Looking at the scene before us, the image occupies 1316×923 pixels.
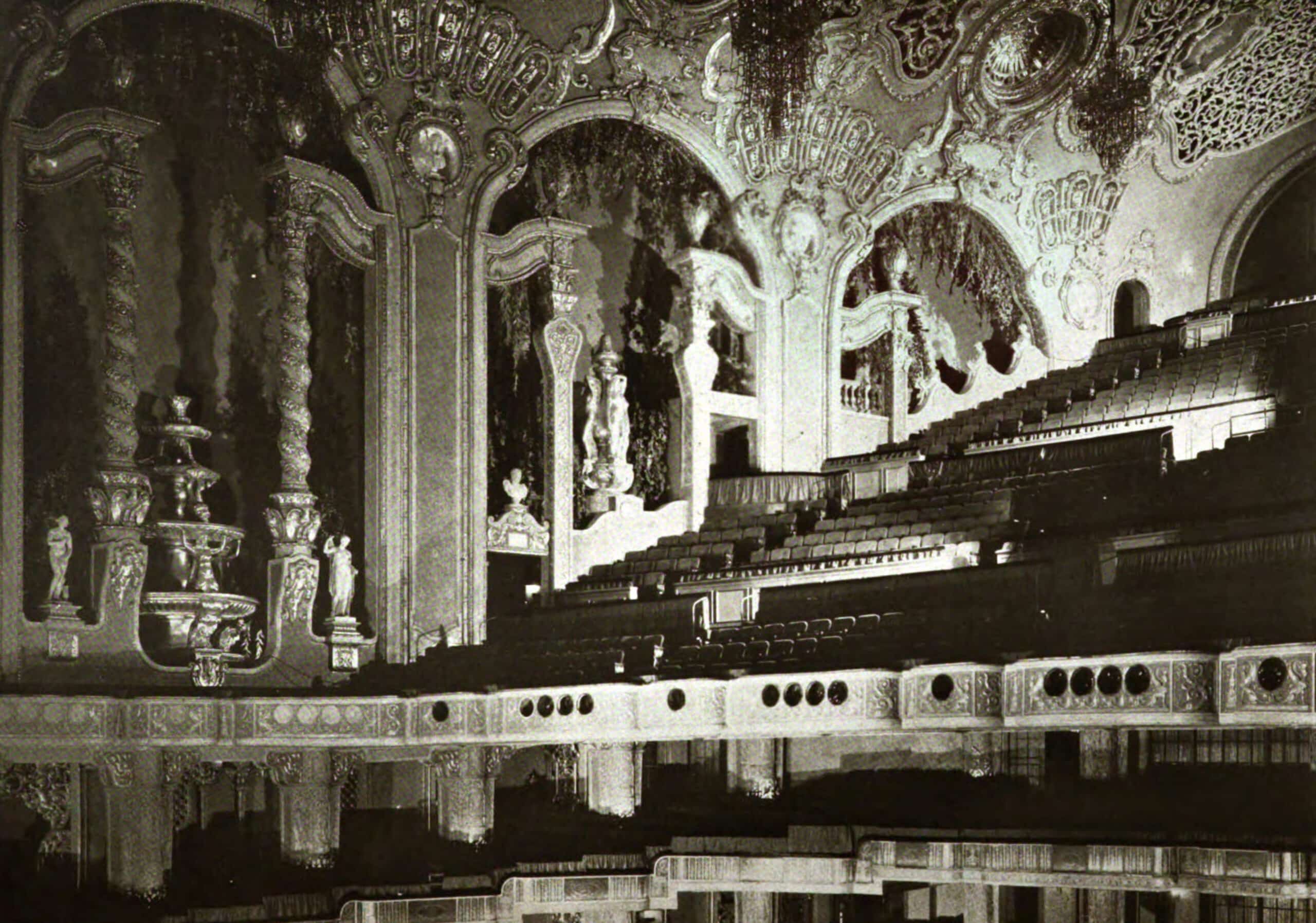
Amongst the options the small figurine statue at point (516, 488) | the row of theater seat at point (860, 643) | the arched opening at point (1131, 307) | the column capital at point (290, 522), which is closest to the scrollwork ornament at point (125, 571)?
the column capital at point (290, 522)

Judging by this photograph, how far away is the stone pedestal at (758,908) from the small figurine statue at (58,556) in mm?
3942

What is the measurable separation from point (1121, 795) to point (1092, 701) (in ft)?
2.16

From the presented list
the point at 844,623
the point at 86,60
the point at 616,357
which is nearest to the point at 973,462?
the point at 616,357

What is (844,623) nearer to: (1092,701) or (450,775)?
(1092,701)

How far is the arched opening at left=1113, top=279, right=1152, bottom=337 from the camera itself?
13023 millimetres

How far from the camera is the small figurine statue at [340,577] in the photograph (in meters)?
9.60

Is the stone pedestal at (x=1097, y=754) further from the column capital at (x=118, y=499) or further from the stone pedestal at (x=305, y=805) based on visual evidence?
the column capital at (x=118, y=499)

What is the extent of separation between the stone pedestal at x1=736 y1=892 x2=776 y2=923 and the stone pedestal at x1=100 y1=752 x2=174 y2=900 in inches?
108

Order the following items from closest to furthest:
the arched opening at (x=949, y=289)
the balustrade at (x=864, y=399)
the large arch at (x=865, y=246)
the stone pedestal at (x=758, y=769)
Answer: the stone pedestal at (x=758, y=769) < the large arch at (x=865, y=246) < the balustrade at (x=864, y=399) < the arched opening at (x=949, y=289)

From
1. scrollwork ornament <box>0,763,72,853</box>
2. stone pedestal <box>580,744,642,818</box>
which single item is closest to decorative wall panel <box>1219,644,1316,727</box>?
stone pedestal <box>580,744,642,818</box>

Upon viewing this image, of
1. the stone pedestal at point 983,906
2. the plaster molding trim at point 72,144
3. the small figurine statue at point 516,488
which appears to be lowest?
the stone pedestal at point 983,906

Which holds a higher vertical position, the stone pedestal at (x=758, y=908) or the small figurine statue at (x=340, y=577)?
the small figurine statue at (x=340, y=577)

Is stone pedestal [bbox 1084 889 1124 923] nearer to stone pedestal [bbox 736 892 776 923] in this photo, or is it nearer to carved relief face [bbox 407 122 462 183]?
stone pedestal [bbox 736 892 776 923]

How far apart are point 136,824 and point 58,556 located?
5.45ft
